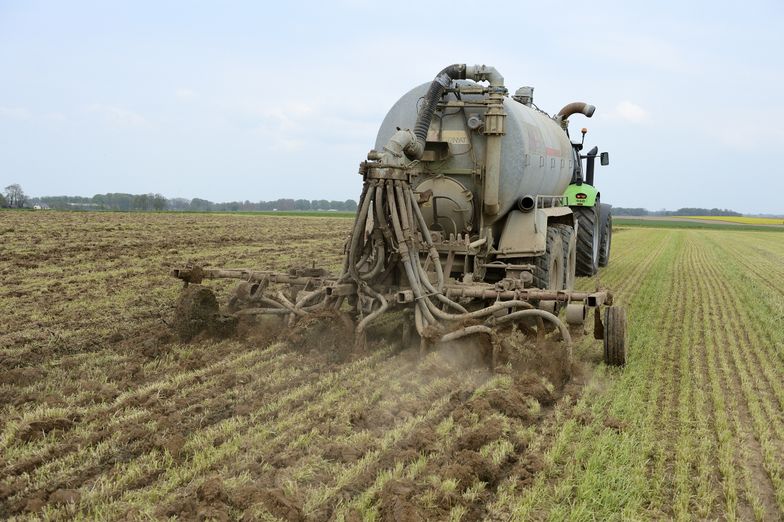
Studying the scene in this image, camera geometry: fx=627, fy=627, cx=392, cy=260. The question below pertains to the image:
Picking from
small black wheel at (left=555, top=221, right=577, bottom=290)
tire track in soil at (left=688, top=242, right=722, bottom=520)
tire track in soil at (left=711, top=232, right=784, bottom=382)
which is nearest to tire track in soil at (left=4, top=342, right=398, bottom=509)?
tire track in soil at (left=688, top=242, right=722, bottom=520)

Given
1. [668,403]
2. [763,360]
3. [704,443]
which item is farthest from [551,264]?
[704,443]

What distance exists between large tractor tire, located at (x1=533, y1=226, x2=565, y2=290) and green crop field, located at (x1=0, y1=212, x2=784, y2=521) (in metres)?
1.00

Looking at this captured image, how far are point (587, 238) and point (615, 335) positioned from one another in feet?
22.2

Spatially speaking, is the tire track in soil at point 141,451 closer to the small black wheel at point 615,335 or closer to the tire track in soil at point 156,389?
the tire track in soil at point 156,389

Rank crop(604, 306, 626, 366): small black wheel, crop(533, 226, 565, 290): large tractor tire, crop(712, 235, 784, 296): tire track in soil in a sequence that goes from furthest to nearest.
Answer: crop(712, 235, 784, 296): tire track in soil < crop(533, 226, 565, 290): large tractor tire < crop(604, 306, 626, 366): small black wheel

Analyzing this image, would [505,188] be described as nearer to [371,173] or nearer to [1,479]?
[371,173]

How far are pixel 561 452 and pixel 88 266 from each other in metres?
11.0

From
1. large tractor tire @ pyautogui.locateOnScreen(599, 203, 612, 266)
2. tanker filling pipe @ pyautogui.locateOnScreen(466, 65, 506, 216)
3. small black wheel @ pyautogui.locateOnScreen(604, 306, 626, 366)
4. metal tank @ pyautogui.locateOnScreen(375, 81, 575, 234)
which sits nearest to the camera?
small black wheel @ pyautogui.locateOnScreen(604, 306, 626, 366)

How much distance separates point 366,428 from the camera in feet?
14.6

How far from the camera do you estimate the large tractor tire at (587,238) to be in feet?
40.9

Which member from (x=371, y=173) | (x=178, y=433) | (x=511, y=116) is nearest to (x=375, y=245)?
(x=371, y=173)

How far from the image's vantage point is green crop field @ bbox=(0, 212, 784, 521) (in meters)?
3.44

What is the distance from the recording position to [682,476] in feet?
12.6

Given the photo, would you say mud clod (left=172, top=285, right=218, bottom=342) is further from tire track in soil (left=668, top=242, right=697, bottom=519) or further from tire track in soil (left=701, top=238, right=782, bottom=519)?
tire track in soil (left=701, top=238, right=782, bottom=519)
